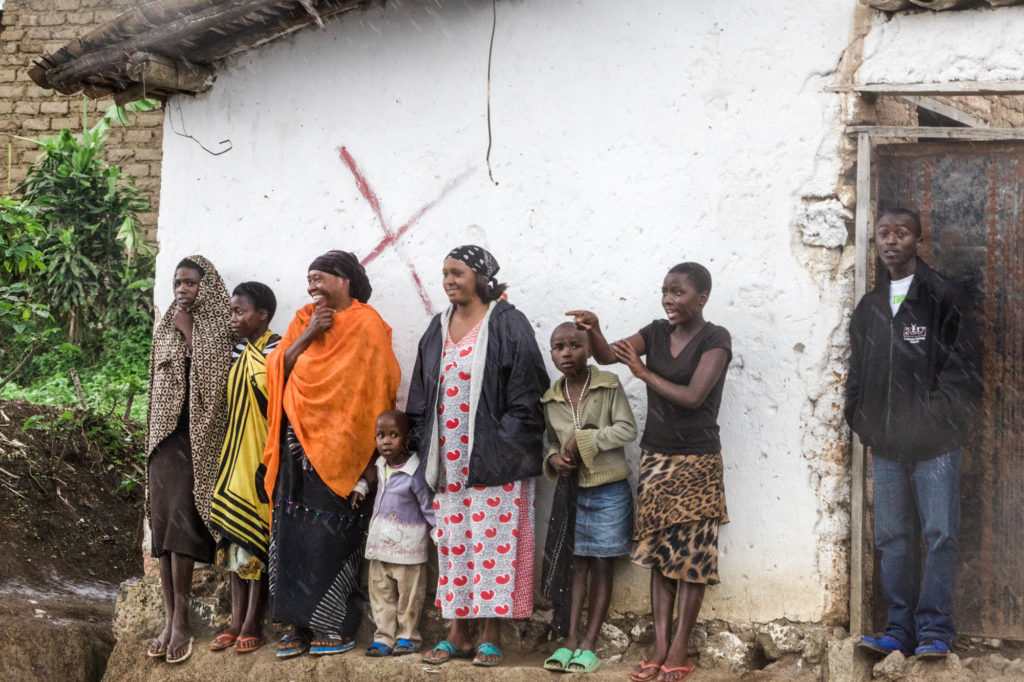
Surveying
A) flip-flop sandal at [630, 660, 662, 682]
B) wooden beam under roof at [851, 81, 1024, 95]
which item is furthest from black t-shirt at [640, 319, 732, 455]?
wooden beam under roof at [851, 81, 1024, 95]

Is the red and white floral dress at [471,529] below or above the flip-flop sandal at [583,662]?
above

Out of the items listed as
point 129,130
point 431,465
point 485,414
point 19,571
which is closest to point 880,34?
point 485,414

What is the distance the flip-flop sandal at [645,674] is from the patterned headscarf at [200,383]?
2.04 metres

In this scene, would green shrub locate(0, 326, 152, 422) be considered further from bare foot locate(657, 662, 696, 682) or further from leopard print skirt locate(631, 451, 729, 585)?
bare foot locate(657, 662, 696, 682)

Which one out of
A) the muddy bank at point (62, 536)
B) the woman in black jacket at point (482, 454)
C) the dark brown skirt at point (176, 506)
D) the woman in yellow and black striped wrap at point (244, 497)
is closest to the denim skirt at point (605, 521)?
the woman in black jacket at point (482, 454)

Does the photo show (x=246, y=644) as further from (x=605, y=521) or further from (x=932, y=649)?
(x=932, y=649)

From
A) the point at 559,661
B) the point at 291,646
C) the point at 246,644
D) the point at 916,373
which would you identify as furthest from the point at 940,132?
the point at 246,644

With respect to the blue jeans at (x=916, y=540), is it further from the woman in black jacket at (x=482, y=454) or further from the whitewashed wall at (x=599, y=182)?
the woman in black jacket at (x=482, y=454)

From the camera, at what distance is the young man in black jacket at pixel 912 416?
3.95 metres

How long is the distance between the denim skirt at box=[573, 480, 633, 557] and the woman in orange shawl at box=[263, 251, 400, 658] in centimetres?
99

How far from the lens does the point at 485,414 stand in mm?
4496

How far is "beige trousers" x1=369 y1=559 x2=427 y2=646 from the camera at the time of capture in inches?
185

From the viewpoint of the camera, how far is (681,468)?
13.8 ft

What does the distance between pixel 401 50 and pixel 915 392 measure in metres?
2.78
